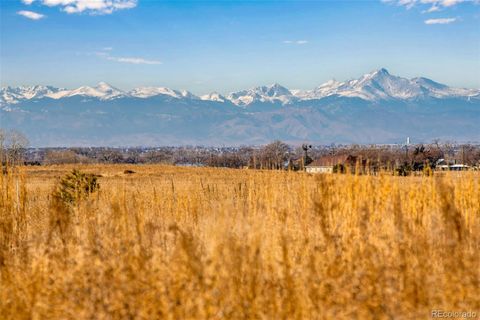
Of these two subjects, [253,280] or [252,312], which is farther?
[253,280]

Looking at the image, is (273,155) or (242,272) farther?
(273,155)

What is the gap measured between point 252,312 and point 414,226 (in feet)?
9.67

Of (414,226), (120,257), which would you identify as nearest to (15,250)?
(120,257)

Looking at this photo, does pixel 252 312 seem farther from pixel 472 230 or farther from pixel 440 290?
pixel 472 230

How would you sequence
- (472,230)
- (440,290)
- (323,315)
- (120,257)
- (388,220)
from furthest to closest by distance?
(388,220)
(472,230)
(120,257)
(440,290)
(323,315)

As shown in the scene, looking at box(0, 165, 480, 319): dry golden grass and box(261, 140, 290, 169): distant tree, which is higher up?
box(0, 165, 480, 319): dry golden grass

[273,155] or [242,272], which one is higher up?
[242,272]

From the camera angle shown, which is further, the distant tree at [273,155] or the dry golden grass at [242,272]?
the distant tree at [273,155]

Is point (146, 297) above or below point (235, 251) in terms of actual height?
below

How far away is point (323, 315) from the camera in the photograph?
4.70 meters

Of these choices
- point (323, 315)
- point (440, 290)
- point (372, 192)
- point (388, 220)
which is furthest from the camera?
point (372, 192)

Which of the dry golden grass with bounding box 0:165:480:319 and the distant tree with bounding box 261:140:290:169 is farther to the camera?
the distant tree with bounding box 261:140:290:169

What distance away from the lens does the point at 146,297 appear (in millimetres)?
5047

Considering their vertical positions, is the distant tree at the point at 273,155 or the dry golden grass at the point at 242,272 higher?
the dry golden grass at the point at 242,272
